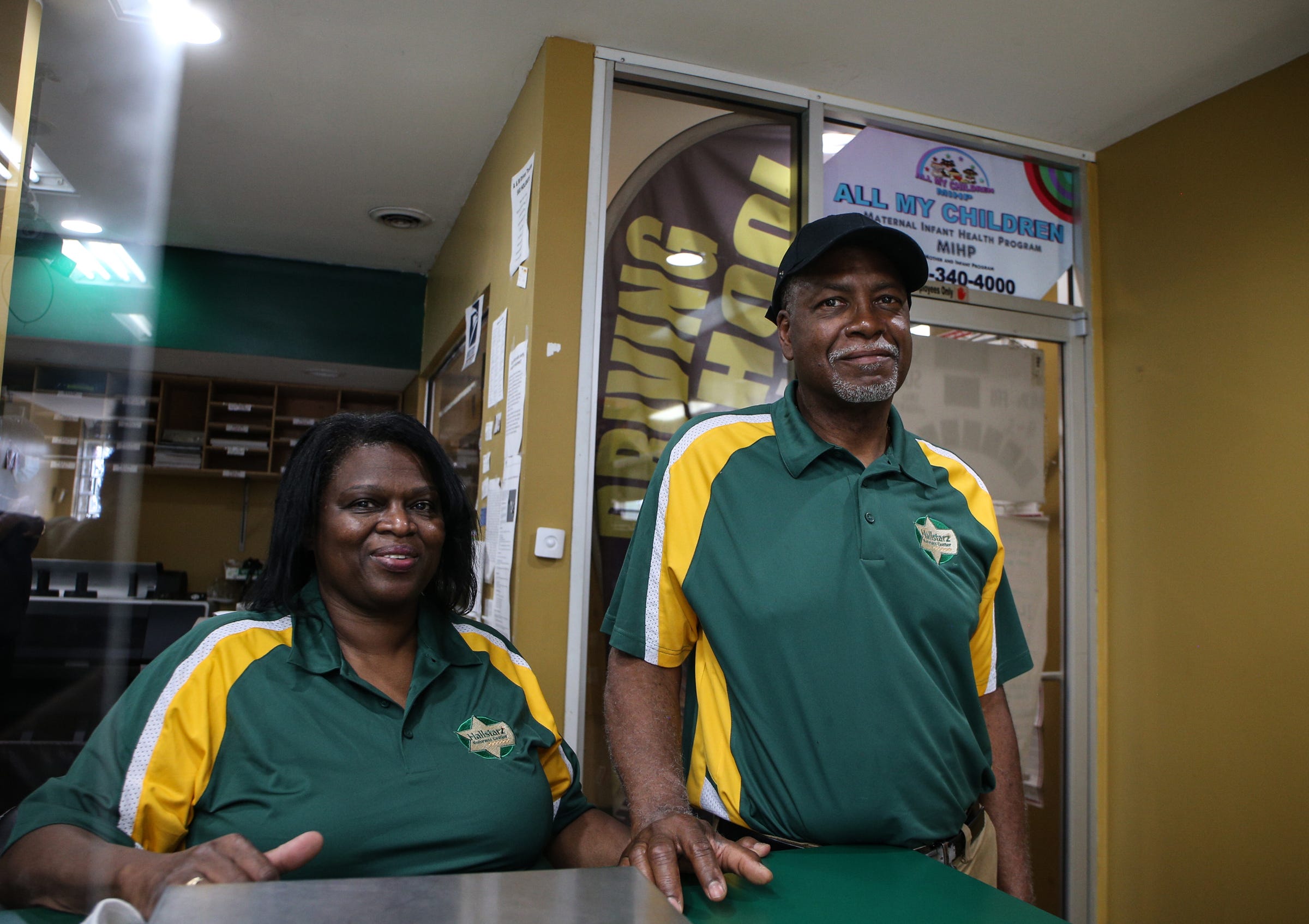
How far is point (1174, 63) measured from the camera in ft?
8.59

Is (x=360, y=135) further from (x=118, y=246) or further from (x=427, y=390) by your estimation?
(x=118, y=246)

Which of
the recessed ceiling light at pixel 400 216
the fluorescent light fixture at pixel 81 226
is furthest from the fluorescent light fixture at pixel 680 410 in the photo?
the fluorescent light fixture at pixel 81 226

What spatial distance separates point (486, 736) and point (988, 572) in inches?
31.3

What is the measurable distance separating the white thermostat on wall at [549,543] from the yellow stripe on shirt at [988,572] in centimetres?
118

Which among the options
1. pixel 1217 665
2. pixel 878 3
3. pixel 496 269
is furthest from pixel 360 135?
pixel 1217 665

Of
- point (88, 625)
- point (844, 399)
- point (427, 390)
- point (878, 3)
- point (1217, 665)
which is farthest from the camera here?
point (427, 390)

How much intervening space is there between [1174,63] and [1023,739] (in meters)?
2.05

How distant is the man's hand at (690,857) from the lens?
90cm

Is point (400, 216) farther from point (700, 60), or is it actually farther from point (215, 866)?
point (215, 866)

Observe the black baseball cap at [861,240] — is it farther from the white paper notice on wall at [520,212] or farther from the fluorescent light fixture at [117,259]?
the white paper notice on wall at [520,212]

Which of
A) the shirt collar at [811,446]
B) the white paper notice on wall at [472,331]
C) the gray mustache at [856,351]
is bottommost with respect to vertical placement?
the shirt collar at [811,446]

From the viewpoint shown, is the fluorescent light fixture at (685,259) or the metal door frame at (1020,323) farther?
the fluorescent light fixture at (685,259)

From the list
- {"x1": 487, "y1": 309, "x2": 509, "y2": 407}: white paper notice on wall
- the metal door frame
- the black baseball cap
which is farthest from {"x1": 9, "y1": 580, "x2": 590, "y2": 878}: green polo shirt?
{"x1": 487, "y1": 309, "x2": 509, "y2": 407}: white paper notice on wall

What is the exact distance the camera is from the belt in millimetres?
1214
